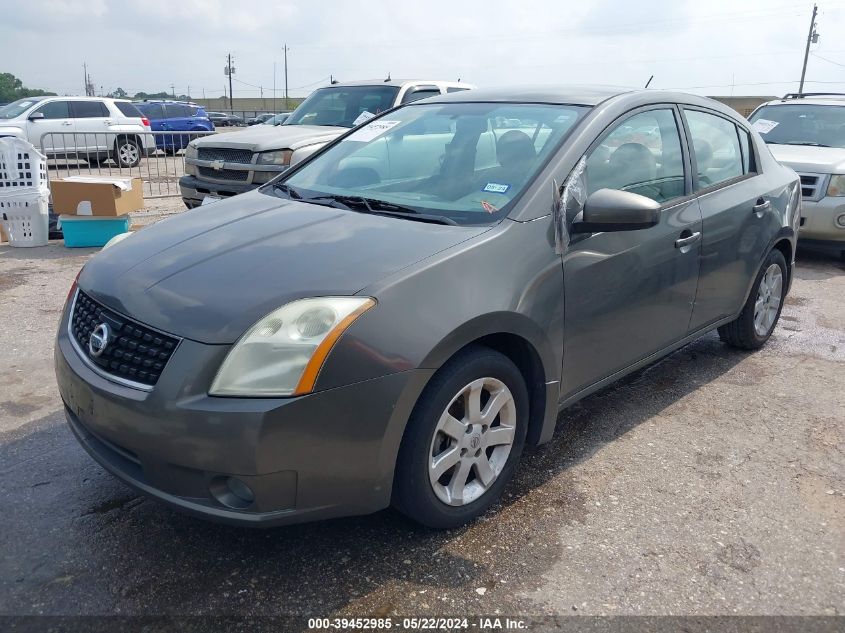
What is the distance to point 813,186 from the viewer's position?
7.62 metres

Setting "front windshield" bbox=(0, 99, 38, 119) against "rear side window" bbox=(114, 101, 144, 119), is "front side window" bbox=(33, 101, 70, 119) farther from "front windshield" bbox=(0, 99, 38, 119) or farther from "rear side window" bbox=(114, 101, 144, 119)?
"rear side window" bbox=(114, 101, 144, 119)

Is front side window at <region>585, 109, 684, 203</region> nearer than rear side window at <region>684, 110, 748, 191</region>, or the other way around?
front side window at <region>585, 109, 684, 203</region>

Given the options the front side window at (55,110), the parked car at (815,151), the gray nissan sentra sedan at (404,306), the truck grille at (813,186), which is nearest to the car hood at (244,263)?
the gray nissan sentra sedan at (404,306)

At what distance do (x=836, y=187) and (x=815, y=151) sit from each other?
2.60ft

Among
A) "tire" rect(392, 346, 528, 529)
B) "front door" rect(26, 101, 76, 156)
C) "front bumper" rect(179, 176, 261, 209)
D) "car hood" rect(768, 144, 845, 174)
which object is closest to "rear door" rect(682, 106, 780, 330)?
"tire" rect(392, 346, 528, 529)

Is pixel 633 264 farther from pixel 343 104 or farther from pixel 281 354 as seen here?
pixel 343 104

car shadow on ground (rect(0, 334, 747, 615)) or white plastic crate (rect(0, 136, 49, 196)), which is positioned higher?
white plastic crate (rect(0, 136, 49, 196))

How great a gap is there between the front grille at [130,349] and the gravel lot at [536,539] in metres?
0.72

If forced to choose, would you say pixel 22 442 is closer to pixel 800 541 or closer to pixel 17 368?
pixel 17 368

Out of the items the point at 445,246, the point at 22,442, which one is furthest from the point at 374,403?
the point at 22,442

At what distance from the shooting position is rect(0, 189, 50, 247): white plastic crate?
787 centimetres

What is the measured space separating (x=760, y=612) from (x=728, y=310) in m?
2.30

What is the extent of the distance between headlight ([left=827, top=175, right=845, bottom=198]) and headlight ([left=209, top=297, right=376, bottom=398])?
273 inches

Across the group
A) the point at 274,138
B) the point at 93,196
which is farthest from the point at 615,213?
the point at 93,196
